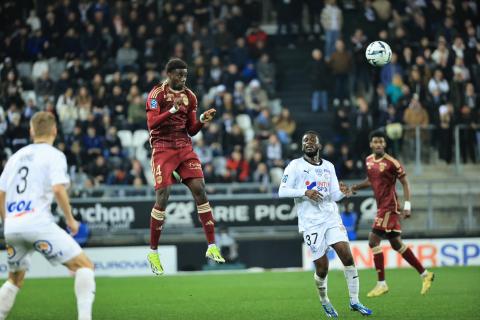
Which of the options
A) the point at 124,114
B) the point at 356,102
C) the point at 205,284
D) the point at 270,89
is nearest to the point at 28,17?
the point at 124,114

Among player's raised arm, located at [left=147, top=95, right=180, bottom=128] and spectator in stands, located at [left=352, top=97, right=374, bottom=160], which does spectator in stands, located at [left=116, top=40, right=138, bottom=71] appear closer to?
spectator in stands, located at [left=352, top=97, right=374, bottom=160]

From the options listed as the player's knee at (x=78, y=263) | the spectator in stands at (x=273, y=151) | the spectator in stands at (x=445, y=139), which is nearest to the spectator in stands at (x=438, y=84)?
the spectator in stands at (x=445, y=139)

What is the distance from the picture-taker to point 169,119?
13344 mm

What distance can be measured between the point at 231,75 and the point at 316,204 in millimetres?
15252

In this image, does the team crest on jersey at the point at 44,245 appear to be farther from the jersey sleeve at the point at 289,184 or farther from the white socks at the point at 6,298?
A: the jersey sleeve at the point at 289,184

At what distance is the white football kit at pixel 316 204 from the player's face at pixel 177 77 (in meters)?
1.94

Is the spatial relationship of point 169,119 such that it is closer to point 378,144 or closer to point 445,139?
point 378,144

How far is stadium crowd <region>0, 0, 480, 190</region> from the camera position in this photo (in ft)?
83.0

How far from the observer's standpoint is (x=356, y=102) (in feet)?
88.8

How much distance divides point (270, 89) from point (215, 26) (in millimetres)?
2886

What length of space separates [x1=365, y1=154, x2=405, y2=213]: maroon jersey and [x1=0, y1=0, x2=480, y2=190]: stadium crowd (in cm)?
848

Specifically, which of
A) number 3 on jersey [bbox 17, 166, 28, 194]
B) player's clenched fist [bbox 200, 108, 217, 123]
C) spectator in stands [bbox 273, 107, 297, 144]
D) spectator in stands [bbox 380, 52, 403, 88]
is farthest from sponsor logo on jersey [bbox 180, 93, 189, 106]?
spectator in stands [bbox 380, 52, 403, 88]

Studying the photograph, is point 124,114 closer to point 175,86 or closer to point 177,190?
point 177,190

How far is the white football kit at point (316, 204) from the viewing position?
12.4m
